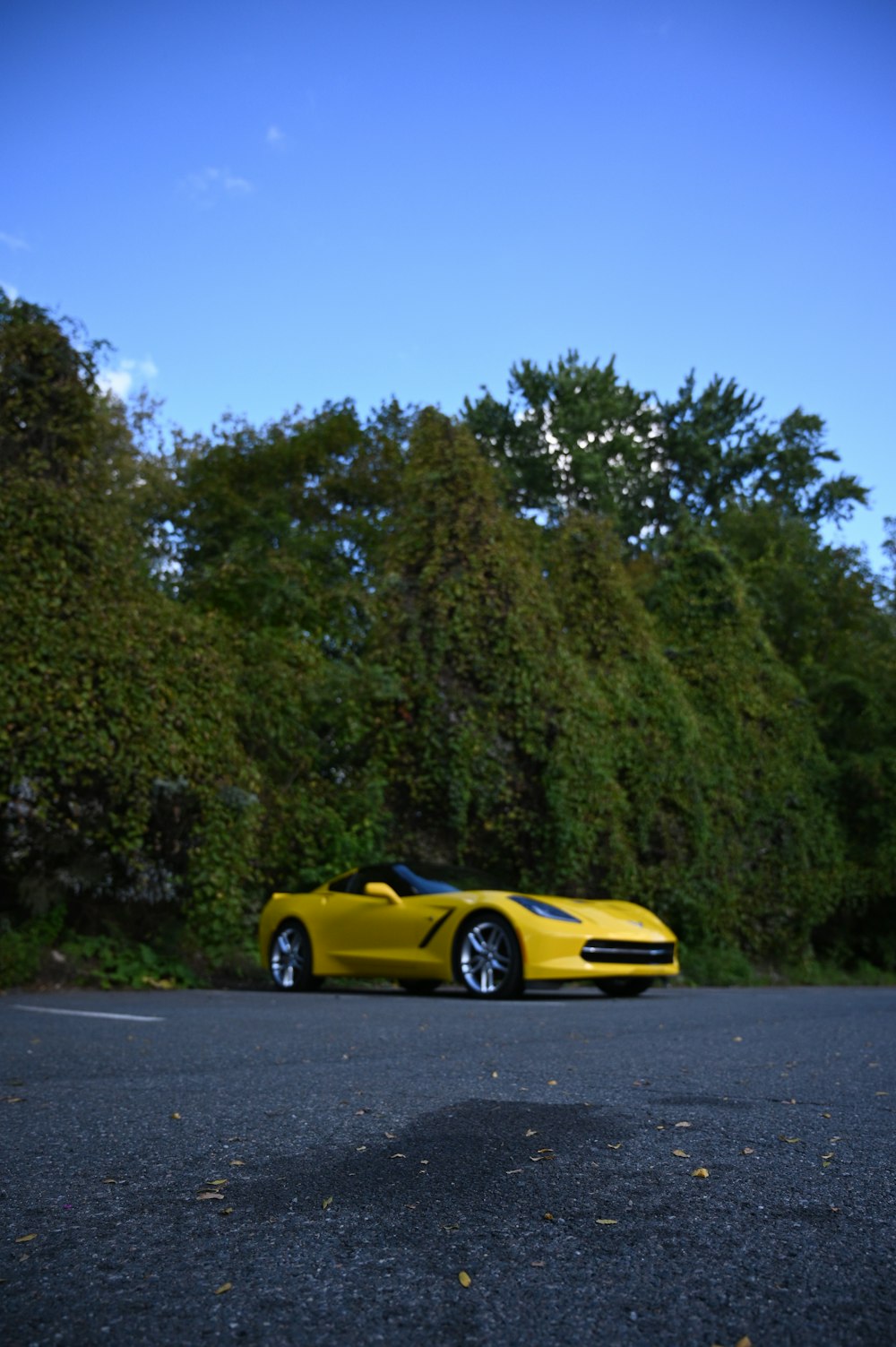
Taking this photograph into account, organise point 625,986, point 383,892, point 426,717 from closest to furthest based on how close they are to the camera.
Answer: point 383,892
point 625,986
point 426,717

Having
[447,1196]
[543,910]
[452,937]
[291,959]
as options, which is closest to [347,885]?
[291,959]

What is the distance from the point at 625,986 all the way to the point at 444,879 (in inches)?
77.4

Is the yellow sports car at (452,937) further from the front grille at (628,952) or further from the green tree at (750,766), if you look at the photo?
the green tree at (750,766)

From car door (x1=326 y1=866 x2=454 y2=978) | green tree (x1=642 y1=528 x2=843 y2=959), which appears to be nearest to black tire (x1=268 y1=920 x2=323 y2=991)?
car door (x1=326 y1=866 x2=454 y2=978)

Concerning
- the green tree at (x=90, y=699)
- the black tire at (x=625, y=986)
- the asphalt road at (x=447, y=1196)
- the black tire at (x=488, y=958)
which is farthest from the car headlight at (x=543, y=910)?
the asphalt road at (x=447, y=1196)

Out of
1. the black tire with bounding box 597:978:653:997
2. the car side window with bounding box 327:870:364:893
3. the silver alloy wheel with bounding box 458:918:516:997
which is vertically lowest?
the black tire with bounding box 597:978:653:997

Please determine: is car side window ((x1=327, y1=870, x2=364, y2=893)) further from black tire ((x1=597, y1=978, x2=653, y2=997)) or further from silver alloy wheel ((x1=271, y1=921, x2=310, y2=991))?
black tire ((x1=597, y1=978, x2=653, y2=997))

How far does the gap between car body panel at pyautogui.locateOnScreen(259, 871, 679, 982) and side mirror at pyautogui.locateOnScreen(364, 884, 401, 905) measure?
0.03 metres

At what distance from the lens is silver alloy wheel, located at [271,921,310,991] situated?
11645 mm

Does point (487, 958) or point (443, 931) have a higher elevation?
point (443, 931)

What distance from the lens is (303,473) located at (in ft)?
96.0

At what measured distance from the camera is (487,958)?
1034 cm

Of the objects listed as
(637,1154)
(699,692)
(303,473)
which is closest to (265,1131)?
(637,1154)

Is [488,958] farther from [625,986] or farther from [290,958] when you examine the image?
[290,958]
